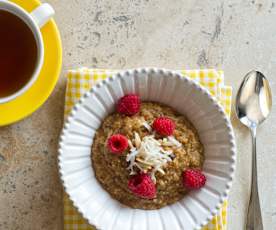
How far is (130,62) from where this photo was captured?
47.0 inches

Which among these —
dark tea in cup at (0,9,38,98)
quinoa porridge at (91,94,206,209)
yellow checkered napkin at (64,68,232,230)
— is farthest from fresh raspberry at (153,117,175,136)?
dark tea in cup at (0,9,38,98)

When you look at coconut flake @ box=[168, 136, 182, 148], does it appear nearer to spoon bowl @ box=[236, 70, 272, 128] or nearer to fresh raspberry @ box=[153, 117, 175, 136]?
fresh raspberry @ box=[153, 117, 175, 136]

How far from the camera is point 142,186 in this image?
0.98 meters

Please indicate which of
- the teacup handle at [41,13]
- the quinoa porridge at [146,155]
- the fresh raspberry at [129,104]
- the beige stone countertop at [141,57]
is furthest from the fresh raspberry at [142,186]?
the teacup handle at [41,13]

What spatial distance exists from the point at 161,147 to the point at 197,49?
0.32 meters

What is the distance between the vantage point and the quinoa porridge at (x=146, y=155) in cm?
99

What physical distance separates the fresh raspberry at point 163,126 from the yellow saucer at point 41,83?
0.27 meters

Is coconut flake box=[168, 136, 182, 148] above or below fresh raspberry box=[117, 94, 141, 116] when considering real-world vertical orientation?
below

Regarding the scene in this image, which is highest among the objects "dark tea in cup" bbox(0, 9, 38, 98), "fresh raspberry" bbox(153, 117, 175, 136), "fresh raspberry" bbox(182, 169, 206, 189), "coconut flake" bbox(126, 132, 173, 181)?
"dark tea in cup" bbox(0, 9, 38, 98)

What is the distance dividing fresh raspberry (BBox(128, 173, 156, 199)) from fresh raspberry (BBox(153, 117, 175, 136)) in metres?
0.10

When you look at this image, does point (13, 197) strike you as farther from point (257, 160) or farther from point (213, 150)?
point (257, 160)

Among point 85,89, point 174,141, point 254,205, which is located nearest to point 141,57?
point 85,89

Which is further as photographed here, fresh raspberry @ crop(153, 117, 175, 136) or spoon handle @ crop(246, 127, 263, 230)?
spoon handle @ crop(246, 127, 263, 230)

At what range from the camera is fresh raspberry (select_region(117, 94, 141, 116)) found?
1030 mm
